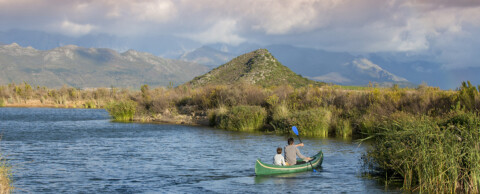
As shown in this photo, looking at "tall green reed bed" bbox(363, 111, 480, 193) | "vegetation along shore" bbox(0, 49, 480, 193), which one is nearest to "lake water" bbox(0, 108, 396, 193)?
"tall green reed bed" bbox(363, 111, 480, 193)

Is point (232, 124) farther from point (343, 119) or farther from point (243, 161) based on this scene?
point (243, 161)

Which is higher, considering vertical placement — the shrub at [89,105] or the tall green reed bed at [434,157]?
the shrub at [89,105]

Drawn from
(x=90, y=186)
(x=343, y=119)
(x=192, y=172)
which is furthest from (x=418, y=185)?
(x=343, y=119)

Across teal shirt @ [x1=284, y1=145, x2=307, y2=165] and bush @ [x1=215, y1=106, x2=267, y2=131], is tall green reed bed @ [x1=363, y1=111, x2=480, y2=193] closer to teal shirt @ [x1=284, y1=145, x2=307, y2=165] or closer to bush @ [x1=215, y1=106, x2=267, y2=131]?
teal shirt @ [x1=284, y1=145, x2=307, y2=165]

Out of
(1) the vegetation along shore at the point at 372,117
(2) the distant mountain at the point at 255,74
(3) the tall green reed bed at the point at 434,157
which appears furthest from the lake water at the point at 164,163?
(2) the distant mountain at the point at 255,74

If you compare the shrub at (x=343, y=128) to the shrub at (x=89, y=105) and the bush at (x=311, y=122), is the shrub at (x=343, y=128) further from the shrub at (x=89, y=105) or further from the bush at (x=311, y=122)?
the shrub at (x=89, y=105)

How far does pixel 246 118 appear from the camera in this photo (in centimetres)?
3731

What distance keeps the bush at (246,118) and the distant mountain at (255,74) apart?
119 ft

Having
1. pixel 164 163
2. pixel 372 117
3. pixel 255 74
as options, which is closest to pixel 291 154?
pixel 164 163

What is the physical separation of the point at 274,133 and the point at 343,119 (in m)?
5.07

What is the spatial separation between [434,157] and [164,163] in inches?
471

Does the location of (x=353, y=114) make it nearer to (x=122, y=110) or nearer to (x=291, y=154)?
(x=291, y=154)

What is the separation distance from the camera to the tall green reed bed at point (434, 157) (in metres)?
13.7

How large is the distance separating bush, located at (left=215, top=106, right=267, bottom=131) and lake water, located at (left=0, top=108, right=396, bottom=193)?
318cm
